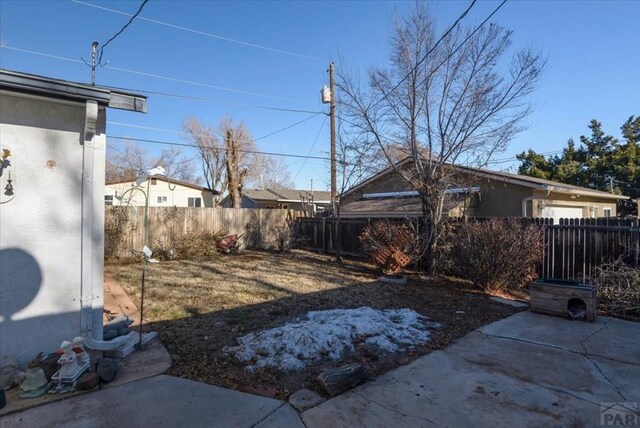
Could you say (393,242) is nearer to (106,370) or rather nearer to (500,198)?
(500,198)

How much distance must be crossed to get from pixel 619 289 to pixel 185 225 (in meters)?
12.3

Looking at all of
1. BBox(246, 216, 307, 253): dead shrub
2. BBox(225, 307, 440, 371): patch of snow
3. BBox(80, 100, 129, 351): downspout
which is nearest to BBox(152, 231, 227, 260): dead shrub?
BBox(246, 216, 307, 253): dead shrub

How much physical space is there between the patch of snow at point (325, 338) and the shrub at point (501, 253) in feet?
9.65

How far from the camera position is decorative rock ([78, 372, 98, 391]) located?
3.17 m

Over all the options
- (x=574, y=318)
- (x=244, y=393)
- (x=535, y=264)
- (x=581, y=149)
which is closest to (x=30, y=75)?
(x=244, y=393)

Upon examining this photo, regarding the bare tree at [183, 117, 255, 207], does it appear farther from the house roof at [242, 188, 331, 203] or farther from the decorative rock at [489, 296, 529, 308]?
the decorative rock at [489, 296, 529, 308]

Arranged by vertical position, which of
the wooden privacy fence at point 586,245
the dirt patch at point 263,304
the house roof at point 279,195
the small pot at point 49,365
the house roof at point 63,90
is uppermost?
the house roof at point 279,195

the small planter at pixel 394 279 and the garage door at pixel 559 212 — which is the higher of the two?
the garage door at pixel 559 212

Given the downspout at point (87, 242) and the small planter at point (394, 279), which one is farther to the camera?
the small planter at point (394, 279)

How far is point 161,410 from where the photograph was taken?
2.89 meters

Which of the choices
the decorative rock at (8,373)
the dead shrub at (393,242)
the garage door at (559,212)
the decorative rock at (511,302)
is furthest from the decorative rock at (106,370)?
the garage door at (559,212)

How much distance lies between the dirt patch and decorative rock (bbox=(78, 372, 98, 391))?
698 mm

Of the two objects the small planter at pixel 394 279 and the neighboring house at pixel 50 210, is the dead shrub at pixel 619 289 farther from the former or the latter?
the neighboring house at pixel 50 210

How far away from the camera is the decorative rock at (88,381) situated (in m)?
3.17
